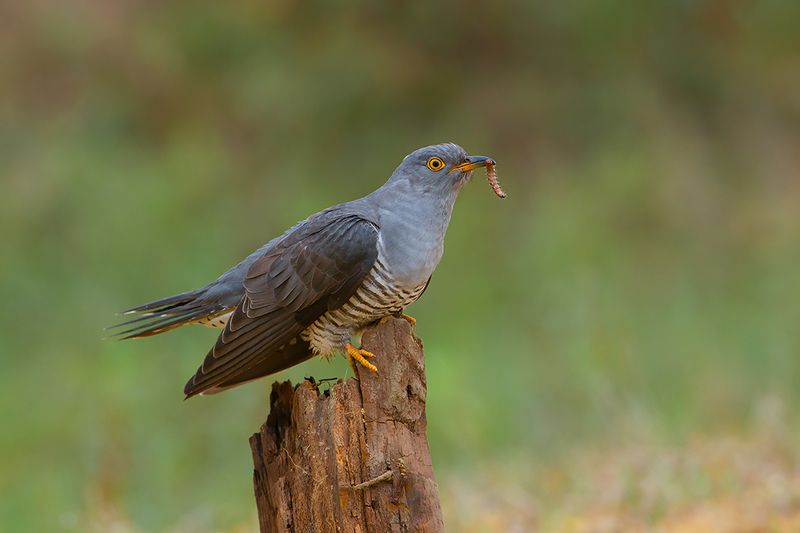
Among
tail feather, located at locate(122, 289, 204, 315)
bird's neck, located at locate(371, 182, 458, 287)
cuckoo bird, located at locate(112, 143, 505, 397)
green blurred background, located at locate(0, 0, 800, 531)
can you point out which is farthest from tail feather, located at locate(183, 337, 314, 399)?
green blurred background, located at locate(0, 0, 800, 531)

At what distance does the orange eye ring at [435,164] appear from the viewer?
357 centimetres

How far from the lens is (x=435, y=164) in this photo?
3.57m

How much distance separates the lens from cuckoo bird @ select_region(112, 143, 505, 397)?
332 centimetres

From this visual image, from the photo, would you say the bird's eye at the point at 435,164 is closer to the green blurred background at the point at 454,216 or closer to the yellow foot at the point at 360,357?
the yellow foot at the point at 360,357

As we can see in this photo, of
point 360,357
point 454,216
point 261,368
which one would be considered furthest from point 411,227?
point 454,216

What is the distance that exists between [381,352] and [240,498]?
2.83 metres

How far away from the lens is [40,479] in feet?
18.9

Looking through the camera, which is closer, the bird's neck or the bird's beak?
the bird's neck

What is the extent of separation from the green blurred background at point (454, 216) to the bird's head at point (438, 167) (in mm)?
1827

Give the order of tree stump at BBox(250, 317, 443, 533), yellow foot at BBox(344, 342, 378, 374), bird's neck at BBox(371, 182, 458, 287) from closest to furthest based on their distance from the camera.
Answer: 1. tree stump at BBox(250, 317, 443, 533)
2. yellow foot at BBox(344, 342, 378, 374)
3. bird's neck at BBox(371, 182, 458, 287)

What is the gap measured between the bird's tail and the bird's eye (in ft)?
3.00

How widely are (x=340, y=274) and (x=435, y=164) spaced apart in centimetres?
56

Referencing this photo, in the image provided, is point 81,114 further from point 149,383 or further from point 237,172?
point 149,383

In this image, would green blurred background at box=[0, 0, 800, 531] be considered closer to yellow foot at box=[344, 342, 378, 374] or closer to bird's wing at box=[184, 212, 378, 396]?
bird's wing at box=[184, 212, 378, 396]
